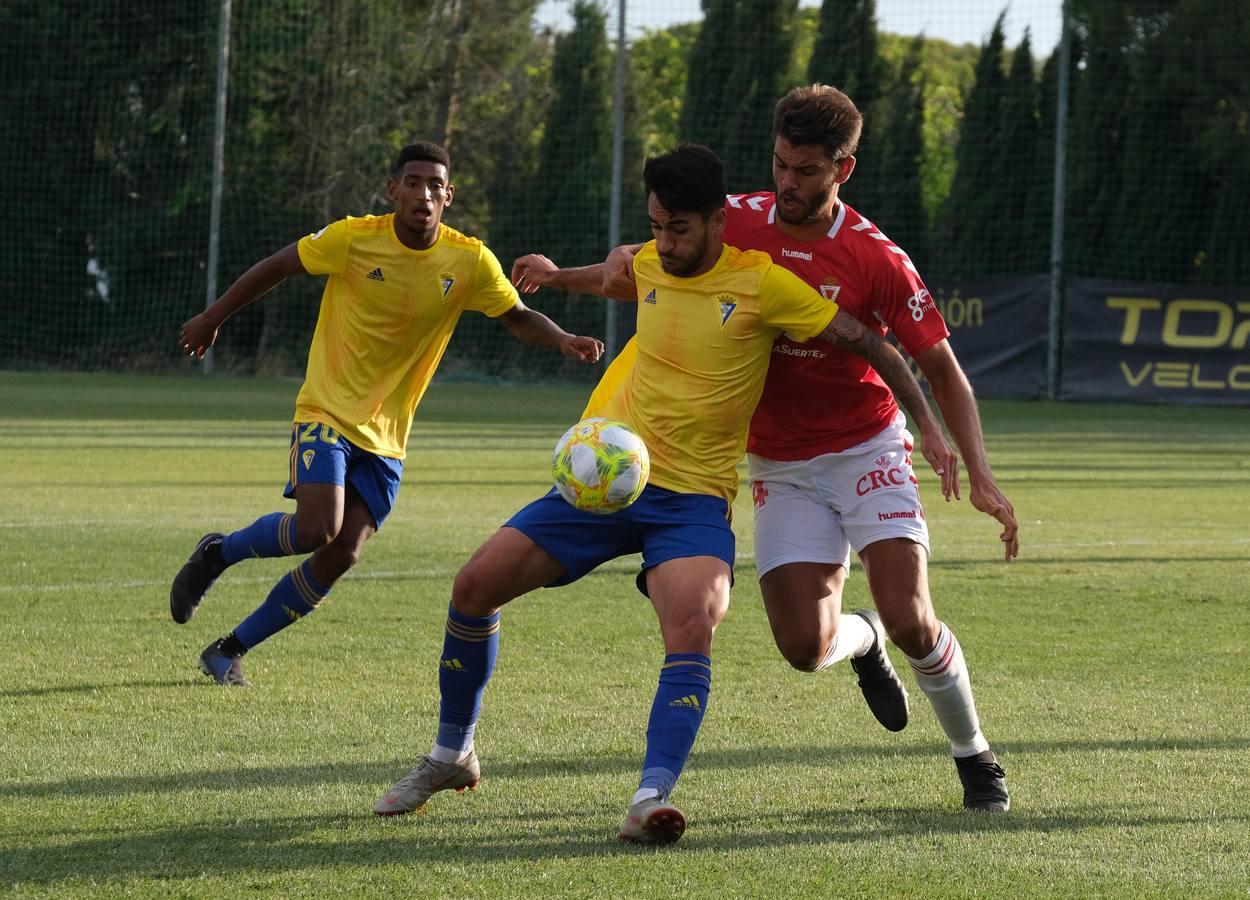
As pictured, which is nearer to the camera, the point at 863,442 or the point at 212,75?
the point at 863,442

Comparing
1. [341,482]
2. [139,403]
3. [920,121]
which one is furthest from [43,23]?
[341,482]

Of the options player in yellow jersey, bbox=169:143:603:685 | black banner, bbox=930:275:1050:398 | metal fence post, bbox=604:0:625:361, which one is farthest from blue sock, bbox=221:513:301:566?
metal fence post, bbox=604:0:625:361

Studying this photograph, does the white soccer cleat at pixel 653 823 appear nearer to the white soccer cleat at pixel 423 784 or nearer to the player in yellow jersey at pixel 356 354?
the white soccer cleat at pixel 423 784

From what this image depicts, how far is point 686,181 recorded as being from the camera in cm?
461

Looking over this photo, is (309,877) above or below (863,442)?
below

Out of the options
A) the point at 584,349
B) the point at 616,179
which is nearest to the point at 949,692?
the point at 584,349

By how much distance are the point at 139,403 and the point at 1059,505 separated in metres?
12.9

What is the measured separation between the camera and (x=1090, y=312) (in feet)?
80.5

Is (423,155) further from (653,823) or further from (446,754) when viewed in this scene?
(653,823)

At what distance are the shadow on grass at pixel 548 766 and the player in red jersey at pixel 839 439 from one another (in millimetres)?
333

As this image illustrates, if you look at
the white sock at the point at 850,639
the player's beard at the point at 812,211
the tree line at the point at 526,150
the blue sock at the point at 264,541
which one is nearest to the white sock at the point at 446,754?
the white sock at the point at 850,639

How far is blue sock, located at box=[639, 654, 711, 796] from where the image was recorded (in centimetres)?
436

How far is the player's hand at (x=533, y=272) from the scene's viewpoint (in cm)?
542

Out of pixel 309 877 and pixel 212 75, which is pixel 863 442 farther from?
pixel 212 75
